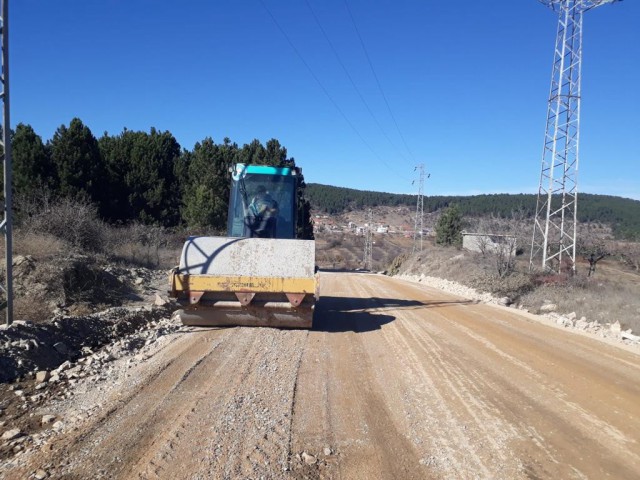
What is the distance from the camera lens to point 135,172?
3144 cm

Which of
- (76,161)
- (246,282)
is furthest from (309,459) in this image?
(76,161)

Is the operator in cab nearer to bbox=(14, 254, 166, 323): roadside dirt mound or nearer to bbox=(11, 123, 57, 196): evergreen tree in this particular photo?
bbox=(14, 254, 166, 323): roadside dirt mound

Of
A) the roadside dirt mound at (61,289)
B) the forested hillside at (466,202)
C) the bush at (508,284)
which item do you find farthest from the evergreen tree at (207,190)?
the forested hillside at (466,202)

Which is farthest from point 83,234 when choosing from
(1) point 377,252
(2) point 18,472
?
(1) point 377,252

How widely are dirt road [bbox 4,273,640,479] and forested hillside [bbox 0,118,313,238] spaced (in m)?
14.4

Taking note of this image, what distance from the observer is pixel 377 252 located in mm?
87062

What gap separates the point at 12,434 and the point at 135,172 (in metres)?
29.9

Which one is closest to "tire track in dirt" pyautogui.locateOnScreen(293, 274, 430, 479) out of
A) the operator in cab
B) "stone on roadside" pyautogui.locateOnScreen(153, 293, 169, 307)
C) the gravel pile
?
the gravel pile

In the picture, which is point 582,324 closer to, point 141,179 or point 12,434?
point 12,434

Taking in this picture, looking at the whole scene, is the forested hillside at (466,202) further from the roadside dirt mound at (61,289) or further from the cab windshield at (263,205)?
the cab windshield at (263,205)

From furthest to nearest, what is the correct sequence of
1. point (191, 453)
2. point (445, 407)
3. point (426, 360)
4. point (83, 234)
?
point (83, 234) → point (426, 360) → point (445, 407) → point (191, 453)

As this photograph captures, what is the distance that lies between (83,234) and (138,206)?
15215mm

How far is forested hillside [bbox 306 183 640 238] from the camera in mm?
81562

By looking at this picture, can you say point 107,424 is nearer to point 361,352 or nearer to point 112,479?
point 112,479
